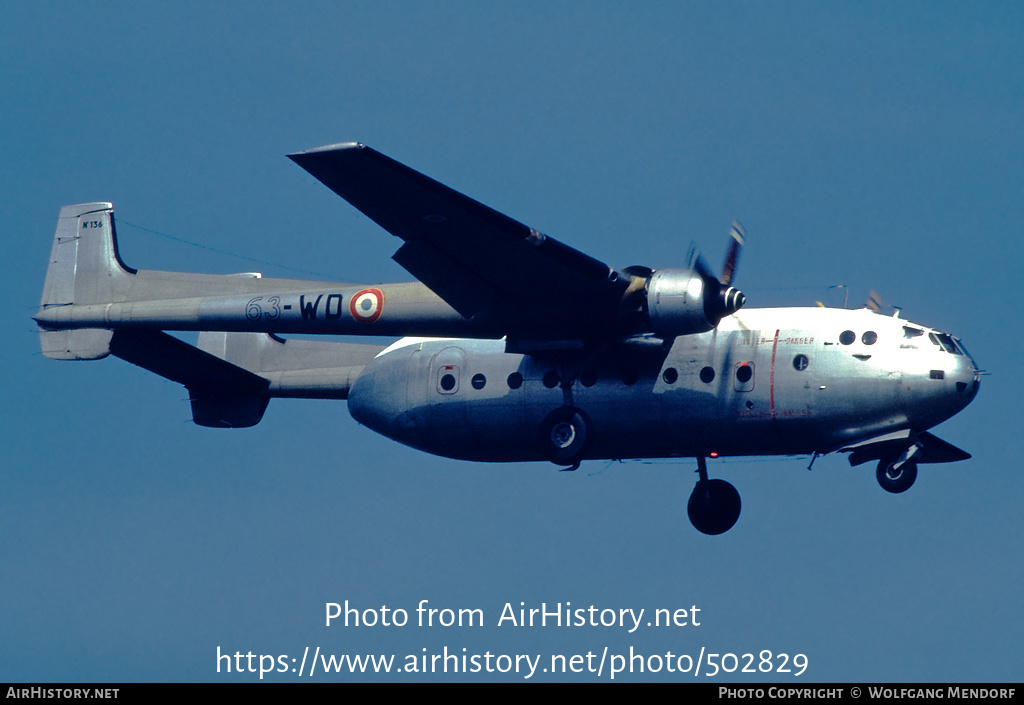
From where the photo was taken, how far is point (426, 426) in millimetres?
34906

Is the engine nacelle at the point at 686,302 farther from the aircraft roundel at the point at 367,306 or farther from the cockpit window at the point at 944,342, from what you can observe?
the aircraft roundel at the point at 367,306

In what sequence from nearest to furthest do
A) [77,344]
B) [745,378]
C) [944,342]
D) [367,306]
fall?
[944,342]
[745,378]
[367,306]
[77,344]

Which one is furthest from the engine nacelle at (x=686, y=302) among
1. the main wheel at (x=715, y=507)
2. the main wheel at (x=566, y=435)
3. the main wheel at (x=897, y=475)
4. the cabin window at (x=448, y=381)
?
the cabin window at (x=448, y=381)

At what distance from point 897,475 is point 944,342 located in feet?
9.40

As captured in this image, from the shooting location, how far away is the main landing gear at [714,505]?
35.0 m

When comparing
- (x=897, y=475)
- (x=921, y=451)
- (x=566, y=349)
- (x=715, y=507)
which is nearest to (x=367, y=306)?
(x=566, y=349)

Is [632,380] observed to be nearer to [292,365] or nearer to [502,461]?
[502,461]

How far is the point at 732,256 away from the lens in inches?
1329

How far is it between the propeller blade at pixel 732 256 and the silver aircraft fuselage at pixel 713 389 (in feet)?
3.23

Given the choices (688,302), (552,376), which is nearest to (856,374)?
(688,302)

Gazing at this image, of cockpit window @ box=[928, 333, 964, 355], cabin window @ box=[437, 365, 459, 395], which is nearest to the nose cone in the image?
cockpit window @ box=[928, 333, 964, 355]

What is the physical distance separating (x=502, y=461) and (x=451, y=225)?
6.07 m

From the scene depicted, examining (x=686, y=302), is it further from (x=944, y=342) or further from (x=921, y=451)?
(x=921, y=451)
